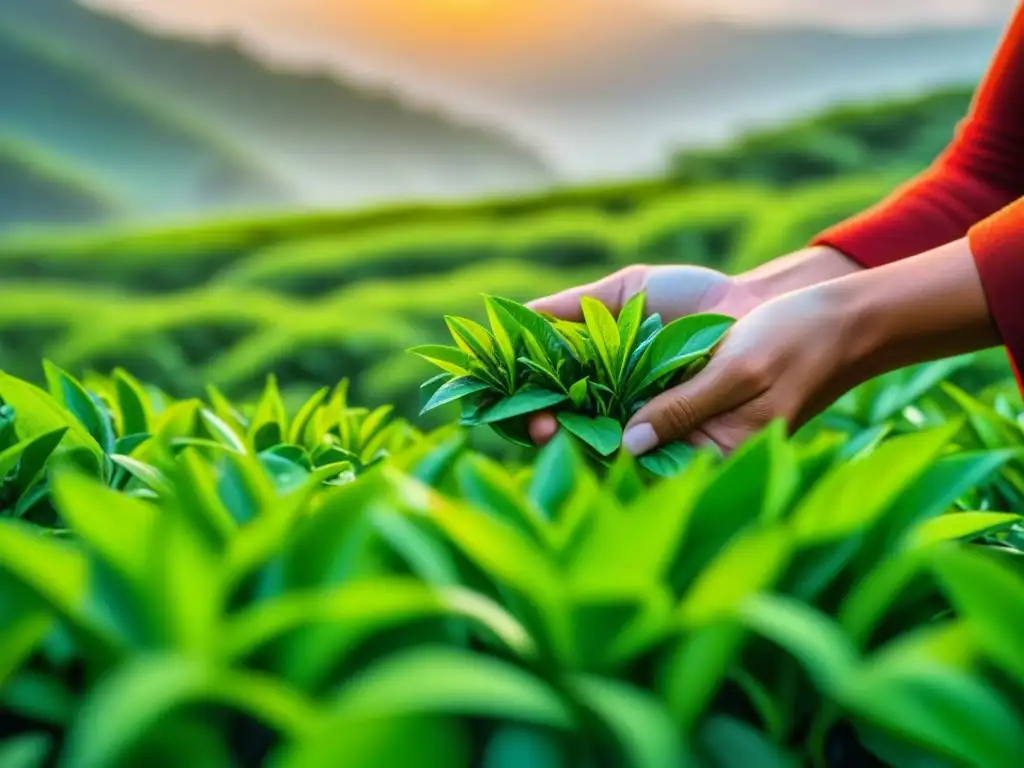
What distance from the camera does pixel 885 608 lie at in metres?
0.63

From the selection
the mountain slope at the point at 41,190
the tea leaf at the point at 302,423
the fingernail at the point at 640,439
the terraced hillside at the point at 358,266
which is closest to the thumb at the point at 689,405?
the fingernail at the point at 640,439

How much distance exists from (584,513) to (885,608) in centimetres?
22

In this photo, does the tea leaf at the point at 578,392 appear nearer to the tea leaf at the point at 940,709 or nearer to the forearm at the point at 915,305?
the forearm at the point at 915,305

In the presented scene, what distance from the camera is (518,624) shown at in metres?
0.53

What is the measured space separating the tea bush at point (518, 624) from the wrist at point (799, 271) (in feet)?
2.33

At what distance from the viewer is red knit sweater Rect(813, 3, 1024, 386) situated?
1408mm

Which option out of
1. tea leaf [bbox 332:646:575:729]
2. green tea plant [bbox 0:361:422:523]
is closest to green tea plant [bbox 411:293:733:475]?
green tea plant [bbox 0:361:422:523]

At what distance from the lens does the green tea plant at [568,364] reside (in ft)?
3.06

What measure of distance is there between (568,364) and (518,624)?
472mm

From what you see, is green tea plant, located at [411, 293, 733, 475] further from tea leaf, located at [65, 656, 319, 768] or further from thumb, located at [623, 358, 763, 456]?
tea leaf, located at [65, 656, 319, 768]

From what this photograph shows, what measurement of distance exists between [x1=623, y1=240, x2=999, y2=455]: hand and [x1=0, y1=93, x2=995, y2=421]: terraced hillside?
196cm

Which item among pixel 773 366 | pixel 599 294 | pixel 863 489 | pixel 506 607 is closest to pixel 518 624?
pixel 506 607

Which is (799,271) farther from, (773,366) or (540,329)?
(540,329)

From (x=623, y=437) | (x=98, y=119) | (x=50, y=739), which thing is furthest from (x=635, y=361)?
(x=98, y=119)
